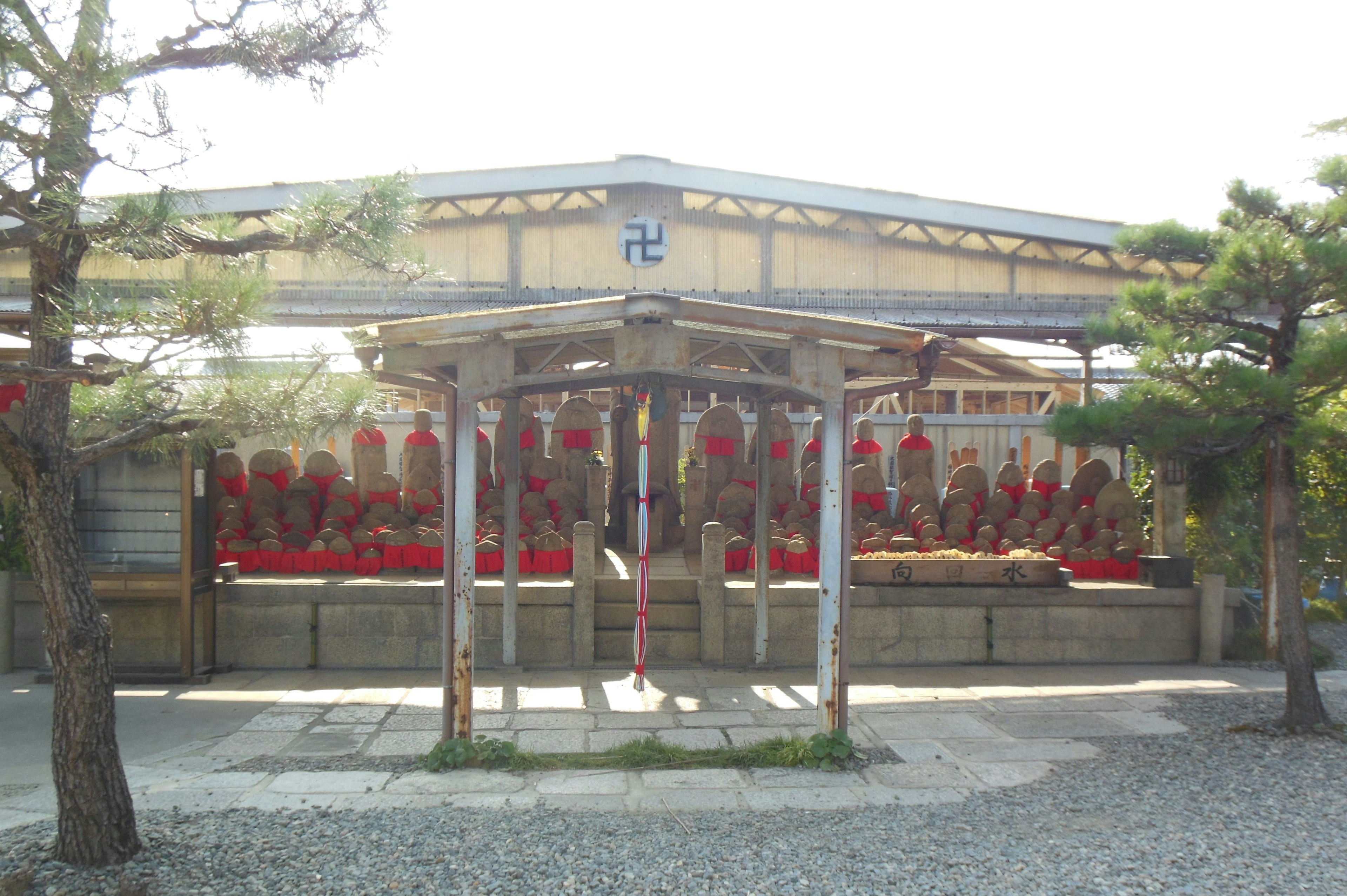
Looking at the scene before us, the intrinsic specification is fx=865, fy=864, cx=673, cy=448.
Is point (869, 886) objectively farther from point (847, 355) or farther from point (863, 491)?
point (863, 491)

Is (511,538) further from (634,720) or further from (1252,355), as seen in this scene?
(1252,355)

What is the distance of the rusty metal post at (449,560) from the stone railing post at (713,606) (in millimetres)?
2717

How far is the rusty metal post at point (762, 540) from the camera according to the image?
7469 millimetres

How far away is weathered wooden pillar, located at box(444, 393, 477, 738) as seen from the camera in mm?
5188

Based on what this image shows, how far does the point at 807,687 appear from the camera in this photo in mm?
7039

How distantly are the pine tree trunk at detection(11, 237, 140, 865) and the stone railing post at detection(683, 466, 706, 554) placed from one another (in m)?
6.47

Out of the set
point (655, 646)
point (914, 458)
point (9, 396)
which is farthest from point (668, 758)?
point (9, 396)

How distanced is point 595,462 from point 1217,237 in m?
6.35

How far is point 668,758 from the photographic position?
525 cm

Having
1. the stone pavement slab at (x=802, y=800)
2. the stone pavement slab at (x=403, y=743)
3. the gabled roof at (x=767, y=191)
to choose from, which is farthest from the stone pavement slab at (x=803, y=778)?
the gabled roof at (x=767, y=191)

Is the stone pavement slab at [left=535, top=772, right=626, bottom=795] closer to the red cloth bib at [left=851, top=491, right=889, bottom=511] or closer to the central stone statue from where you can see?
the red cloth bib at [left=851, top=491, right=889, bottom=511]

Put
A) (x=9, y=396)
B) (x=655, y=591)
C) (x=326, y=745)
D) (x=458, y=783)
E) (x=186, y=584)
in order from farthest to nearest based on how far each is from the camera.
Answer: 1. (x=9, y=396)
2. (x=655, y=591)
3. (x=186, y=584)
4. (x=326, y=745)
5. (x=458, y=783)

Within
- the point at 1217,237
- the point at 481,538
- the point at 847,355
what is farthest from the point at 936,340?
the point at 481,538

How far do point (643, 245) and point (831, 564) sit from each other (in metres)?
6.73
